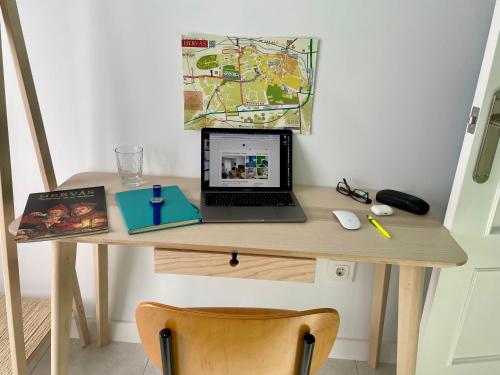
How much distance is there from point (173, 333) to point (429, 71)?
1.09m

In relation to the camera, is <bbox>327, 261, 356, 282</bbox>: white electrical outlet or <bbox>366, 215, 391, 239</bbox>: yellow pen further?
<bbox>327, 261, 356, 282</bbox>: white electrical outlet

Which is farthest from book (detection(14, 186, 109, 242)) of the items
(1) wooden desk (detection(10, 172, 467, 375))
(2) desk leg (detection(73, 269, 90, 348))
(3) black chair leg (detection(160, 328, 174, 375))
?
(2) desk leg (detection(73, 269, 90, 348))

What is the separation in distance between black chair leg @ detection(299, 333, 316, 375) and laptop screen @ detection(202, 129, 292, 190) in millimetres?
663

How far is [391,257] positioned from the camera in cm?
99

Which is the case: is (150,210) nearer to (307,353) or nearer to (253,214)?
(253,214)

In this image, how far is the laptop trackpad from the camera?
1.13 metres

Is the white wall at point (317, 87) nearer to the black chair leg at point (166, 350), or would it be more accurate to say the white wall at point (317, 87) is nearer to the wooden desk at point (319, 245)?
the wooden desk at point (319, 245)

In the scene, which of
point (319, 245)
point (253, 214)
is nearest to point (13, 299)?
point (253, 214)

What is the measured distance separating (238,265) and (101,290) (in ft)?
2.56

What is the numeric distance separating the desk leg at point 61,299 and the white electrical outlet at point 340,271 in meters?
0.92

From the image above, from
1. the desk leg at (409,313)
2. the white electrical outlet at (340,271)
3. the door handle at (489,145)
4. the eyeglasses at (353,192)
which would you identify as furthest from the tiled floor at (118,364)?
the door handle at (489,145)

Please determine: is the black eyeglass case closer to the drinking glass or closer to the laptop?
the laptop

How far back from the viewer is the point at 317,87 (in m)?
1.31

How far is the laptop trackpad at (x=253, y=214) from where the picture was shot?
1.13 metres
